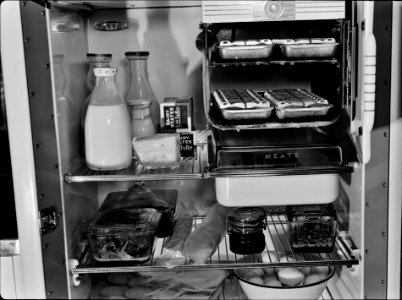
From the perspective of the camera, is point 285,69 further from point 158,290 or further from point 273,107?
point 158,290

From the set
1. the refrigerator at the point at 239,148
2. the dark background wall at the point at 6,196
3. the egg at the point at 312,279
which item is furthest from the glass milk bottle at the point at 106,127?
the egg at the point at 312,279

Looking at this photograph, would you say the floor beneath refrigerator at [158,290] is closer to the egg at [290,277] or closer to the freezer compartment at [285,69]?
the egg at [290,277]

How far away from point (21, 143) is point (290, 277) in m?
0.90

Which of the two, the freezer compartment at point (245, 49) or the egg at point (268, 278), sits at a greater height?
the freezer compartment at point (245, 49)

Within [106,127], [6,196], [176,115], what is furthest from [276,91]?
[6,196]

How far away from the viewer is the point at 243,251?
5.58ft

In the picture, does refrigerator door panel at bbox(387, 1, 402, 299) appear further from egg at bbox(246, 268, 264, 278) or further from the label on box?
the label on box

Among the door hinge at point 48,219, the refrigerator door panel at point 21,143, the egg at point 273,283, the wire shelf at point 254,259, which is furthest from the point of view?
the egg at point 273,283

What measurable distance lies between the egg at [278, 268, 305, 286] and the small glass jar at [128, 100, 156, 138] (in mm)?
611

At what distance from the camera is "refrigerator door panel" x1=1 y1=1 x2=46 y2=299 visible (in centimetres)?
137

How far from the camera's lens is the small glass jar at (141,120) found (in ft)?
5.84

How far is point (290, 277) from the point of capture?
1727mm

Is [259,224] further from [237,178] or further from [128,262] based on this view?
[128,262]

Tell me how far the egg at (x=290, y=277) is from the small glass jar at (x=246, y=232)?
110 millimetres
